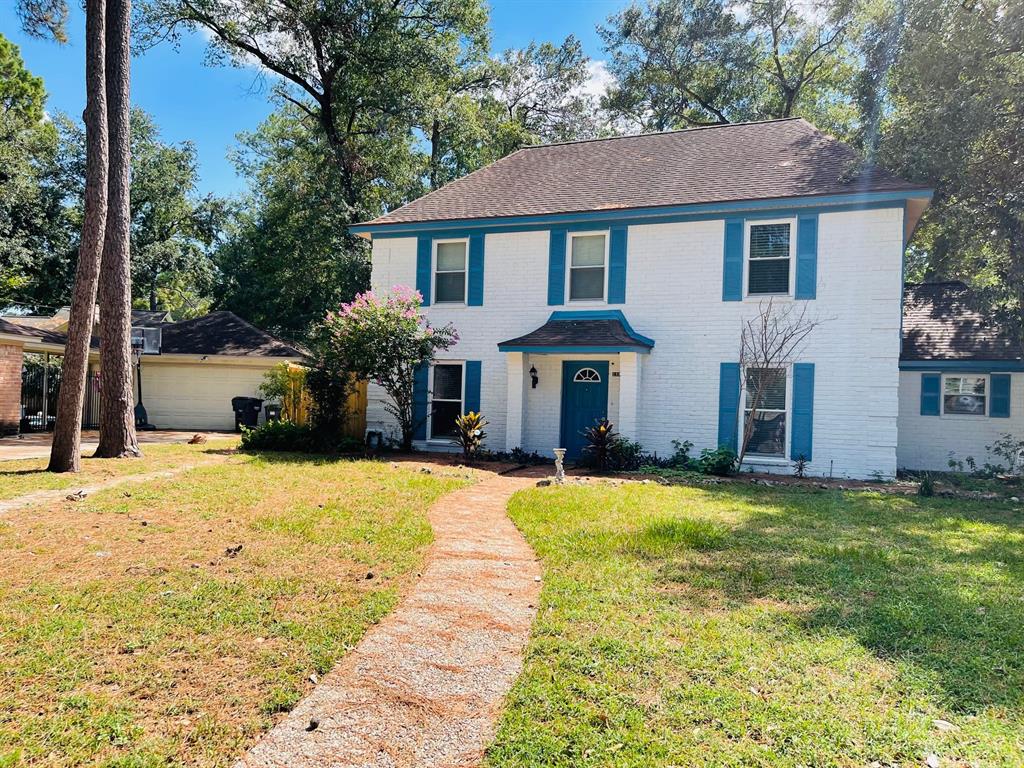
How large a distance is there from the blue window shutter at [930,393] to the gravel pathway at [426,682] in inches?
506

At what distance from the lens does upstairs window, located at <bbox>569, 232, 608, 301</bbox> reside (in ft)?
44.1

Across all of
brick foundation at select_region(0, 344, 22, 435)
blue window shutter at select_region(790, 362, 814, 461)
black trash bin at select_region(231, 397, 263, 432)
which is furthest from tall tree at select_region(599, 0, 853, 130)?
brick foundation at select_region(0, 344, 22, 435)

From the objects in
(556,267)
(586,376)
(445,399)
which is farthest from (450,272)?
(586,376)

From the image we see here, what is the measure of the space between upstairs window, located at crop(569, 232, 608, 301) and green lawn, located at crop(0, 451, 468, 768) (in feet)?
24.4

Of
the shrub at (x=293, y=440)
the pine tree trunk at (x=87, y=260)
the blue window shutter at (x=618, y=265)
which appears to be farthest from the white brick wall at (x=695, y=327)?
the pine tree trunk at (x=87, y=260)

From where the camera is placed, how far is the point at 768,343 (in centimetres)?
1176

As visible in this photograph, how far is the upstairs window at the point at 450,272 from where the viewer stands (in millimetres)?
14430

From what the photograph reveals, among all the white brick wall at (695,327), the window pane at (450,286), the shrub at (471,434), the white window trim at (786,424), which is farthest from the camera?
the window pane at (450,286)

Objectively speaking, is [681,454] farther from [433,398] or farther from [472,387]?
[433,398]

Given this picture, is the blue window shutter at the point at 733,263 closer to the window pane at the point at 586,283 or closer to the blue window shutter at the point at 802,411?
the blue window shutter at the point at 802,411

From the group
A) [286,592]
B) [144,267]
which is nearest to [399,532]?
[286,592]

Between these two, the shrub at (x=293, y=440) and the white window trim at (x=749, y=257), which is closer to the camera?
the white window trim at (x=749, y=257)

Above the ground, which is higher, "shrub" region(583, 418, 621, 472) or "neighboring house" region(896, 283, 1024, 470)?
"neighboring house" region(896, 283, 1024, 470)

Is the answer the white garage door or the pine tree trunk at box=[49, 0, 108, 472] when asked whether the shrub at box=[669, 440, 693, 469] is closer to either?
the pine tree trunk at box=[49, 0, 108, 472]
